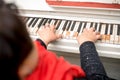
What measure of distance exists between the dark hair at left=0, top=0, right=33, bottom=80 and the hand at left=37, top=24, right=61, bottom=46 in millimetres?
622

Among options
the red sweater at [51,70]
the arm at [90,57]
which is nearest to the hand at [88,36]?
the arm at [90,57]

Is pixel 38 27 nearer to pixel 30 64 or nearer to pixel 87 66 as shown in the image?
pixel 87 66

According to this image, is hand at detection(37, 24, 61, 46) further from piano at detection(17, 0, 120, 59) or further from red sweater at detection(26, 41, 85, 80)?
red sweater at detection(26, 41, 85, 80)

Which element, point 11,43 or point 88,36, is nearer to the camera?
point 11,43

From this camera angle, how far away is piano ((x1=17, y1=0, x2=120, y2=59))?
112 cm

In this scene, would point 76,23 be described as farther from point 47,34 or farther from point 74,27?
point 47,34

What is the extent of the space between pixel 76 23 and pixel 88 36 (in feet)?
0.55

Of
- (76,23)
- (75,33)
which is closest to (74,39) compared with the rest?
(75,33)

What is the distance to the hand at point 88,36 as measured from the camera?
1.12 m

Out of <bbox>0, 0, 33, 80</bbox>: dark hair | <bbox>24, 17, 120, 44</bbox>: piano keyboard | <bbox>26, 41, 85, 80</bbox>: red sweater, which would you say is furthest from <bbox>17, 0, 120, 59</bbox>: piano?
<bbox>0, 0, 33, 80</bbox>: dark hair

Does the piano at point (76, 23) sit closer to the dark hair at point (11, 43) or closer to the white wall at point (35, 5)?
the white wall at point (35, 5)

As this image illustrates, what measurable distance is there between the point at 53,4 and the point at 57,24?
125mm

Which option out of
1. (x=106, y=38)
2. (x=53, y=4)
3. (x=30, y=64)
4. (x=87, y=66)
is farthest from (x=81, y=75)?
(x=53, y=4)

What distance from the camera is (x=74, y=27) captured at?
1.24 meters
